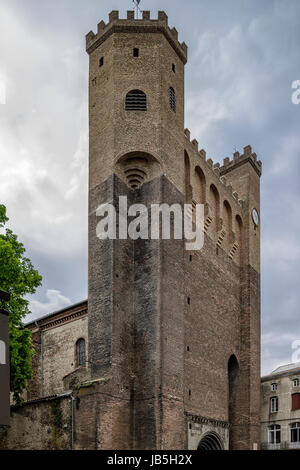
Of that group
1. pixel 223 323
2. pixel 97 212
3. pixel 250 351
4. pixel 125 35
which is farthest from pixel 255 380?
pixel 125 35

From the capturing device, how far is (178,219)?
2720 cm

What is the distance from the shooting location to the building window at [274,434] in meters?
39.0

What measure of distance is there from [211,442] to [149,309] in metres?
8.67

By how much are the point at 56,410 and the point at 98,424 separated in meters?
2.38

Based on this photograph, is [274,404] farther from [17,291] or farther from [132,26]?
[132,26]

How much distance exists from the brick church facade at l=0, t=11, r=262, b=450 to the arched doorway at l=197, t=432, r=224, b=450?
7 cm

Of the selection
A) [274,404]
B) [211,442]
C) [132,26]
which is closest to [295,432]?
[274,404]

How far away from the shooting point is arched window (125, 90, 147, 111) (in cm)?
2788

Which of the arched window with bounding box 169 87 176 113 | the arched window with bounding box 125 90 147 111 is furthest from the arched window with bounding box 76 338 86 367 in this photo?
the arched window with bounding box 169 87 176 113

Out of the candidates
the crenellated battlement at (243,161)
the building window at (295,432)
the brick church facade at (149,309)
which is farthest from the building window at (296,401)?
the crenellated battlement at (243,161)

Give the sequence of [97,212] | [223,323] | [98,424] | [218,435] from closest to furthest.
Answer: [98,424] → [97,212] → [218,435] → [223,323]

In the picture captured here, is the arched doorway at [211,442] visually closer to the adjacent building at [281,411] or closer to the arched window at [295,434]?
the adjacent building at [281,411]

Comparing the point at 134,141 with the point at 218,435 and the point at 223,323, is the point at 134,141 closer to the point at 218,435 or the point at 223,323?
the point at 223,323

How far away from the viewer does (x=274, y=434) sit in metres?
39.2
